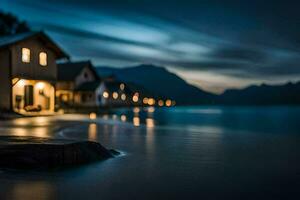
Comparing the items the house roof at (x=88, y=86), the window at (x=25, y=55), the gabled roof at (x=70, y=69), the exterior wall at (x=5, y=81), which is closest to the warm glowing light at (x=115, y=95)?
the gabled roof at (x=70, y=69)

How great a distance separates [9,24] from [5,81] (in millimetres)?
32508

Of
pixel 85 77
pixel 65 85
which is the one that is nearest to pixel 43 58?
pixel 65 85

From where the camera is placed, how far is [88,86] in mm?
58594

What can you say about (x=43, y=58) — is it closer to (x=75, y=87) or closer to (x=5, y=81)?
(x=5, y=81)

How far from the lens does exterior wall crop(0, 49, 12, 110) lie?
30031 millimetres

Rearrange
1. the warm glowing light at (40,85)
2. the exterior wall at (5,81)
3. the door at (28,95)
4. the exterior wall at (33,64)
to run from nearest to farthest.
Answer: the exterior wall at (5,81) → the exterior wall at (33,64) → the door at (28,95) → the warm glowing light at (40,85)

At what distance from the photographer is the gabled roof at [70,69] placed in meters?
58.6

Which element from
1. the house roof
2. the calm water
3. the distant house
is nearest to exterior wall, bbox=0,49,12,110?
the calm water

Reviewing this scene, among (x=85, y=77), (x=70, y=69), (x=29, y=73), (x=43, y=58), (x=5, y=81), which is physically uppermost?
(x=70, y=69)

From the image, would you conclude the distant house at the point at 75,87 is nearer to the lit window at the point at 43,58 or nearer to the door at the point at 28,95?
the door at the point at 28,95

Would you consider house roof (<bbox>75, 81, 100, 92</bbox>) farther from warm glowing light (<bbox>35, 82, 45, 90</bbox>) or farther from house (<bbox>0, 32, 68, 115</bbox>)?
warm glowing light (<bbox>35, 82, 45, 90</bbox>)

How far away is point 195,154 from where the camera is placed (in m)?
12.4

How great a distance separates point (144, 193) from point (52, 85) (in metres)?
29.0

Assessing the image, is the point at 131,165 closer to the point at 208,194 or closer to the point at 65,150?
the point at 65,150
